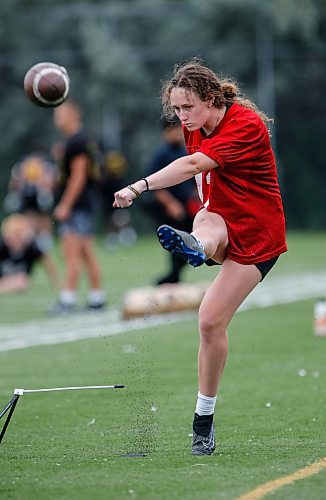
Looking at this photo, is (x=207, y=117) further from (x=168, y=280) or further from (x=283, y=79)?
(x=283, y=79)

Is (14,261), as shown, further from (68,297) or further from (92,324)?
(92,324)

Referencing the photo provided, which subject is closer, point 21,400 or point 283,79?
point 21,400

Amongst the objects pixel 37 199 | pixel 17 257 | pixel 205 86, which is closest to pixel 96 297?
pixel 17 257

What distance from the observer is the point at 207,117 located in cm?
632

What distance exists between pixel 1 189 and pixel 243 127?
26.2 m

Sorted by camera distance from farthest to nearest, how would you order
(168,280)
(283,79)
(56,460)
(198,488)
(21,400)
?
(283,79), (168,280), (21,400), (56,460), (198,488)

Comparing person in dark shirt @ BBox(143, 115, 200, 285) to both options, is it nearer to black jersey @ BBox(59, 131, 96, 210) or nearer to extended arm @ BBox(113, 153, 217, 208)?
black jersey @ BBox(59, 131, 96, 210)

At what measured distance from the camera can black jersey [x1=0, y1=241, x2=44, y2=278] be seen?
Result: 58.8 feet

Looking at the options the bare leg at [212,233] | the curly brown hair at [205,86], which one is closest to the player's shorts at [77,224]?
the curly brown hair at [205,86]

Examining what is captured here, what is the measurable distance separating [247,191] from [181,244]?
62 centimetres

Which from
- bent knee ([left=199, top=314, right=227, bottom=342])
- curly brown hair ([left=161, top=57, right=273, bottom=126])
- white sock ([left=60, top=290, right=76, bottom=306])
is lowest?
white sock ([left=60, top=290, right=76, bottom=306])

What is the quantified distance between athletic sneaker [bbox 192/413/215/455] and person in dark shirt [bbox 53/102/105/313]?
25.5ft

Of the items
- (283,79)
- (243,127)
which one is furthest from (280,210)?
(283,79)

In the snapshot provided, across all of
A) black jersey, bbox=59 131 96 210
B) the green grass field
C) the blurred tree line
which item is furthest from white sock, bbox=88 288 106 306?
the blurred tree line
